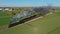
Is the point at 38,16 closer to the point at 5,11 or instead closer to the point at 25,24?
the point at 25,24

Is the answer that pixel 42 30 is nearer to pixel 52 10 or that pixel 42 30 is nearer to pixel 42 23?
pixel 42 23

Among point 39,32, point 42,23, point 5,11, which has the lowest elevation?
point 39,32

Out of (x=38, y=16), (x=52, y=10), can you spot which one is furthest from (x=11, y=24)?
(x=52, y=10)

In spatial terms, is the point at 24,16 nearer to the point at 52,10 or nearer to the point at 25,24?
the point at 25,24

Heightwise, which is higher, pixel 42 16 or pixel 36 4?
pixel 36 4

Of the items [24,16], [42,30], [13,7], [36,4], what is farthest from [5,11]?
[42,30]

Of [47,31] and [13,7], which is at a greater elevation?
[13,7]

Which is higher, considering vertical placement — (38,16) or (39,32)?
(38,16)

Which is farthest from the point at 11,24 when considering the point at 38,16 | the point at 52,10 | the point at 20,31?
the point at 52,10
